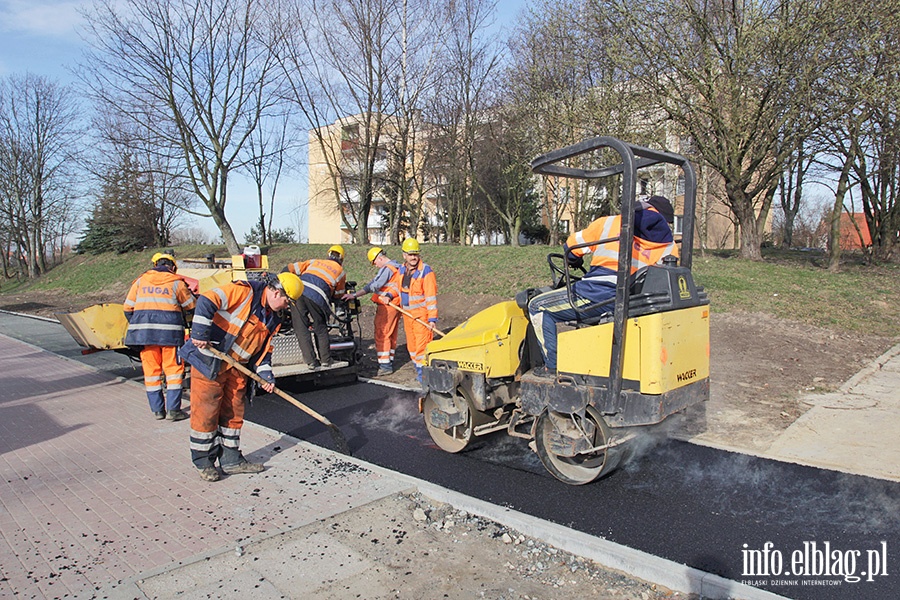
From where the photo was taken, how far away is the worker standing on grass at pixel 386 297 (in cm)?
797

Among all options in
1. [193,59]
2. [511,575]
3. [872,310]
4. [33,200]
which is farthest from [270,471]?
[33,200]

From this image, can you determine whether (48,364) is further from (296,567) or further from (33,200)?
(33,200)

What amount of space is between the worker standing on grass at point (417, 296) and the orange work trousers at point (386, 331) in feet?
1.30

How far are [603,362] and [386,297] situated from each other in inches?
167

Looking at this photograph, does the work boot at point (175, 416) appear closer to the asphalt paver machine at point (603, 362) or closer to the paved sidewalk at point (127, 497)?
the paved sidewalk at point (127, 497)

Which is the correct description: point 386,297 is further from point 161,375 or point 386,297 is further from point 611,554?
point 611,554

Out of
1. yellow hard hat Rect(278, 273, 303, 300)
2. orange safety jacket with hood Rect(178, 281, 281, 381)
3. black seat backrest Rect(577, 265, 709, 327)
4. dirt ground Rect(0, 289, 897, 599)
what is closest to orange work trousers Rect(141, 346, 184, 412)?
orange safety jacket with hood Rect(178, 281, 281, 381)

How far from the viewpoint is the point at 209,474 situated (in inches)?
176

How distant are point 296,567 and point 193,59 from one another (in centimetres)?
2290

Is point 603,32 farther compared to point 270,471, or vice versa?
point 603,32

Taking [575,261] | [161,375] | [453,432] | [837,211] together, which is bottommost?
[453,432]

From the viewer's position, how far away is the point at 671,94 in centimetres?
1305

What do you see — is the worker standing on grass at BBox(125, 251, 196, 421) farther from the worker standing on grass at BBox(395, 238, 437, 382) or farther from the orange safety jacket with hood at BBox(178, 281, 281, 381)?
the worker standing on grass at BBox(395, 238, 437, 382)

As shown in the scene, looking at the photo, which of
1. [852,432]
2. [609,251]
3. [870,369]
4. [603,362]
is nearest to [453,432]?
[603,362]
